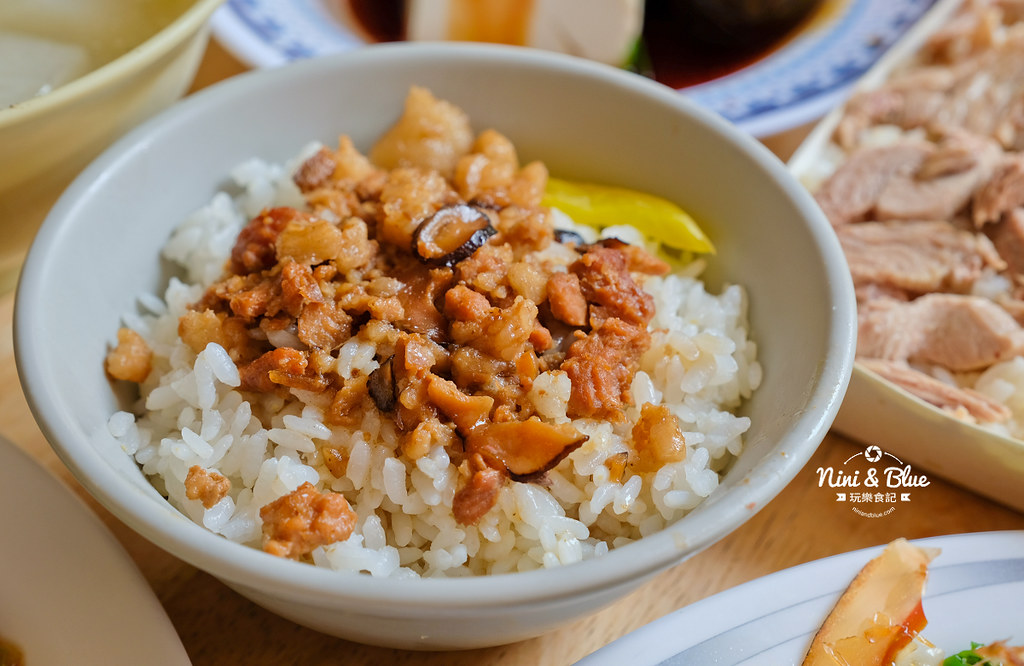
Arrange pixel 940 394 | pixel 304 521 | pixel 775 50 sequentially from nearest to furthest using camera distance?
pixel 304 521, pixel 940 394, pixel 775 50

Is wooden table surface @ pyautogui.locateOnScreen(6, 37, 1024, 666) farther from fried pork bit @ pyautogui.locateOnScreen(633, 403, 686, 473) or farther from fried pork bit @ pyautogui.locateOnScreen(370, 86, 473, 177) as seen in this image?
fried pork bit @ pyautogui.locateOnScreen(370, 86, 473, 177)

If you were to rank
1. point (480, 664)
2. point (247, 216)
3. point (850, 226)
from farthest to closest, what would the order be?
point (850, 226) < point (247, 216) < point (480, 664)

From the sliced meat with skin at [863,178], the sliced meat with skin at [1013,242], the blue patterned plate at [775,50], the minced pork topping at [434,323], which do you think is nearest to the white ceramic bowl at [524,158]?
the minced pork topping at [434,323]

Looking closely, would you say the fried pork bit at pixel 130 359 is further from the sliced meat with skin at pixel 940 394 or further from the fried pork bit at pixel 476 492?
the sliced meat with skin at pixel 940 394

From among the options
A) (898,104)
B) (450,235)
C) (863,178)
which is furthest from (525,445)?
(898,104)

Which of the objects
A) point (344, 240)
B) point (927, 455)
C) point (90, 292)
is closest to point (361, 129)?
point (344, 240)

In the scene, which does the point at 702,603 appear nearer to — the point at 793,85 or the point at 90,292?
the point at 90,292

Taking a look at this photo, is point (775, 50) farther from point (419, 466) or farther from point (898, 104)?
point (419, 466)
